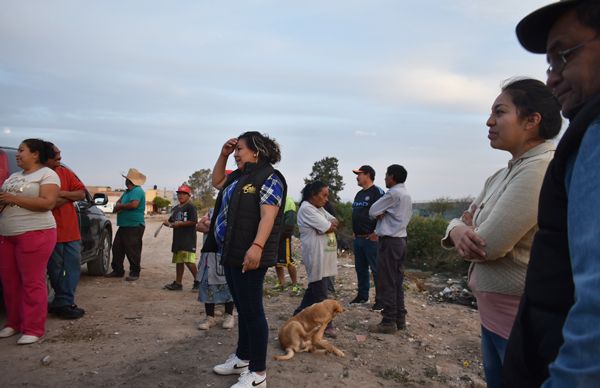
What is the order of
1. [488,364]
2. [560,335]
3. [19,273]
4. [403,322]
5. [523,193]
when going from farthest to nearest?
[403,322], [19,273], [488,364], [523,193], [560,335]

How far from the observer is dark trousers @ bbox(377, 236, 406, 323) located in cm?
572

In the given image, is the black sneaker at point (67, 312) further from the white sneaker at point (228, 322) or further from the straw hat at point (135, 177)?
the straw hat at point (135, 177)

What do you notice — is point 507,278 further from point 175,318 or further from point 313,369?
point 175,318

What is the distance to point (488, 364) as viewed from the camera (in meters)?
2.20

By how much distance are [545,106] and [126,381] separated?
376cm

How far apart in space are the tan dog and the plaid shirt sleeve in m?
1.64

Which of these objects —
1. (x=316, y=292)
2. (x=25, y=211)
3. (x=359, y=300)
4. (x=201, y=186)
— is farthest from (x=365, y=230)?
(x=201, y=186)

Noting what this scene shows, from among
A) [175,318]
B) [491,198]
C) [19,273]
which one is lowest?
[175,318]

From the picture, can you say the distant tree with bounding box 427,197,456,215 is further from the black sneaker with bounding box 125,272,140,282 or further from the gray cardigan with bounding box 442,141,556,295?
the gray cardigan with bounding box 442,141,556,295

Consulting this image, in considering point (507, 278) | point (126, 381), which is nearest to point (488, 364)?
point (507, 278)

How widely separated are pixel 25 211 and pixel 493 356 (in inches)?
177

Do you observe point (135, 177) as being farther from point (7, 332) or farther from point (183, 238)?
point (7, 332)

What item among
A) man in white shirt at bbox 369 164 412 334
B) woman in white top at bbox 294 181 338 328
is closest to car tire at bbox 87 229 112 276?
Result: woman in white top at bbox 294 181 338 328

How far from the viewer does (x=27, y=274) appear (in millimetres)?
4648
